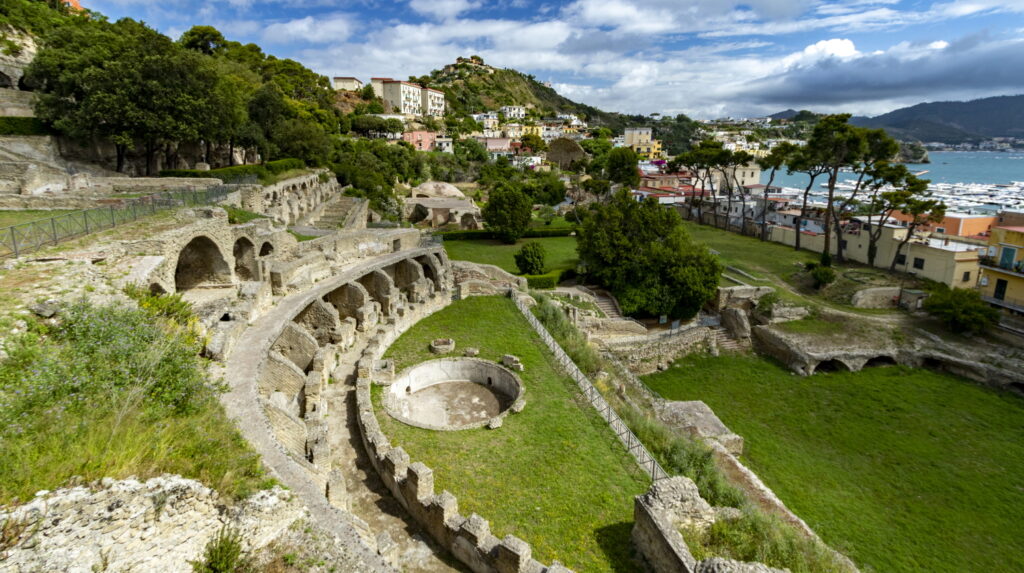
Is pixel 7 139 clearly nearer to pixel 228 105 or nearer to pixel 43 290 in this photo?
pixel 228 105

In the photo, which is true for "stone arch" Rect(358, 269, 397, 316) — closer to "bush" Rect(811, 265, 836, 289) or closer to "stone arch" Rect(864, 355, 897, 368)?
"stone arch" Rect(864, 355, 897, 368)

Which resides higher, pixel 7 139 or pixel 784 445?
pixel 7 139

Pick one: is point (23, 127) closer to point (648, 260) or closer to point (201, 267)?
point (201, 267)

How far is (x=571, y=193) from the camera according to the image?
6638cm

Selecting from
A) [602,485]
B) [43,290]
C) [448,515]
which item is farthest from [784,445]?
[43,290]

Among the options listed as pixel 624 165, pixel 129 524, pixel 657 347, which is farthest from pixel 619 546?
pixel 624 165

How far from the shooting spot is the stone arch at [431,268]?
27.0m

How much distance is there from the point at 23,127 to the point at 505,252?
27.6 meters

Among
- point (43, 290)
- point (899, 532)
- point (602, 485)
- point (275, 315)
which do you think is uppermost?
point (43, 290)

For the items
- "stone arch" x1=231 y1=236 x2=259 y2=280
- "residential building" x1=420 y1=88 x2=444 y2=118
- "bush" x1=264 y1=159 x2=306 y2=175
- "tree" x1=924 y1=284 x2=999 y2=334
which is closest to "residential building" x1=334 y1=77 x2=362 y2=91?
"residential building" x1=420 y1=88 x2=444 y2=118

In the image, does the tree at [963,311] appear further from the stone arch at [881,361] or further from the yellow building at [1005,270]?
the stone arch at [881,361]

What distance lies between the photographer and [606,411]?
1436 cm

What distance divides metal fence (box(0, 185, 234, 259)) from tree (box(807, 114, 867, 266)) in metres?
37.0

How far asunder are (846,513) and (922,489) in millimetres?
3383
